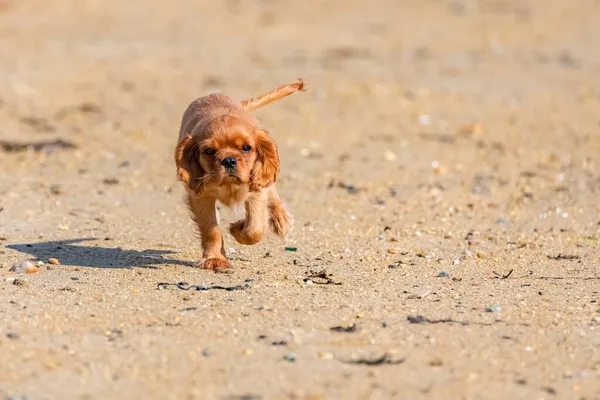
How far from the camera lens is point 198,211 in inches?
281

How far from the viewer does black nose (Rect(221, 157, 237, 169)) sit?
655 cm

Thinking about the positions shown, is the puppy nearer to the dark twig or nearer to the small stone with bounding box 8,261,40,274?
the dark twig

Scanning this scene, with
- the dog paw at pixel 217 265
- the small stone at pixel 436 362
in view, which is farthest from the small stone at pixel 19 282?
the small stone at pixel 436 362

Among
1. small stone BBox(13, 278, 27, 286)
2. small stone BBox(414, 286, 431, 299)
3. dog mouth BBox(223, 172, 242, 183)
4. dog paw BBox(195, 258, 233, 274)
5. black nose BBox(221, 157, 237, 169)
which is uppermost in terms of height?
black nose BBox(221, 157, 237, 169)

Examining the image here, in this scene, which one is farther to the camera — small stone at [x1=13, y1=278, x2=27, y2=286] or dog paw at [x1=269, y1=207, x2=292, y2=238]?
dog paw at [x1=269, y1=207, x2=292, y2=238]

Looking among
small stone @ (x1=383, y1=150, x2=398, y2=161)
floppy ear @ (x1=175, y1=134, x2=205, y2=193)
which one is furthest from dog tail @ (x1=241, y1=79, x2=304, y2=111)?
small stone @ (x1=383, y1=150, x2=398, y2=161)

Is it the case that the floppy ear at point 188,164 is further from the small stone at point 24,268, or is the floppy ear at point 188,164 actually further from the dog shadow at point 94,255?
the small stone at point 24,268

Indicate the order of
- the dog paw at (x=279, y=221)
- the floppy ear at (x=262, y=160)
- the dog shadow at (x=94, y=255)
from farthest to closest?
the dog paw at (x=279, y=221)
the dog shadow at (x=94, y=255)
the floppy ear at (x=262, y=160)

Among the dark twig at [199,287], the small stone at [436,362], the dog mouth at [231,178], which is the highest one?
the dog mouth at [231,178]

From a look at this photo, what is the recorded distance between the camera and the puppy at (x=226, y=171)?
21.8 feet

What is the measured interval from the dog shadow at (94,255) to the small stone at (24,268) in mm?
286

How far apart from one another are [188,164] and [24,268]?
3.97 ft

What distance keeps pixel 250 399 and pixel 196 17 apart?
52.2 feet

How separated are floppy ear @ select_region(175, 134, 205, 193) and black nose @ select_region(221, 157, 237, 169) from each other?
0.90 ft
